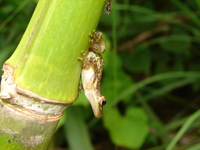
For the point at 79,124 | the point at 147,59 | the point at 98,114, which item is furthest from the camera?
the point at 147,59

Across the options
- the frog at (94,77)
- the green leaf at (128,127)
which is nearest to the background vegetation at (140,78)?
the green leaf at (128,127)

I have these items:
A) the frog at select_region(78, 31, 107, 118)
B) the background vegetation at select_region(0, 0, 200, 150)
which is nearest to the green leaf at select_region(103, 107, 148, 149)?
the background vegetation at select_region(0, 0, 200, 150)

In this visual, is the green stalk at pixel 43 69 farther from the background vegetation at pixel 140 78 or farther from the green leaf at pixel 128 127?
the green leaf at pixel 128 127

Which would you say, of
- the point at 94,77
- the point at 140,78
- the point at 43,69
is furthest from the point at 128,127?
the point at 43,69

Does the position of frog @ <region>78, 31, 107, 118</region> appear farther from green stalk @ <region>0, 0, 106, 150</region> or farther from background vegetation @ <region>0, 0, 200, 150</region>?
background vegetation @ <region>0, 0, 200, 150</region>

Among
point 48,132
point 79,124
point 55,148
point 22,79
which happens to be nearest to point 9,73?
point 22,79

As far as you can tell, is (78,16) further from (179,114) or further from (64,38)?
(179,114)

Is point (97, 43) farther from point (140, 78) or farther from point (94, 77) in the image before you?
point (140, 78)
